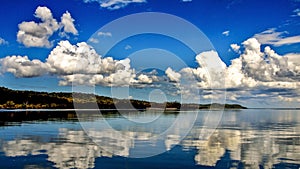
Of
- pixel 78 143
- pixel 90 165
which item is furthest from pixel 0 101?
pixel 90 165

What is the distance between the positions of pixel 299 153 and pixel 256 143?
7481mm

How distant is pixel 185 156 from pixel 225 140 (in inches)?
530

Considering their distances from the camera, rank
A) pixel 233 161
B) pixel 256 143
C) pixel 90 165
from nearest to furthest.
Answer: pixel 90 165, pixel 233 161, pixel 256 143

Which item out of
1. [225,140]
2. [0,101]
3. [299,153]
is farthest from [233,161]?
[0,101]

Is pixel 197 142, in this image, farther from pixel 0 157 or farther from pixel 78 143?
→ pixel 0 157

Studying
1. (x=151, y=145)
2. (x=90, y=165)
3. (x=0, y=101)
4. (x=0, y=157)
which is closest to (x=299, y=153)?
(x=151, y=145)

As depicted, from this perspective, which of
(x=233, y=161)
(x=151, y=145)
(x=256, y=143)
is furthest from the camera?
(x=256, y=143)

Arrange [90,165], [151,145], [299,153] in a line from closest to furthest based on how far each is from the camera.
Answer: [90,165] → [299,153] → [151,145]

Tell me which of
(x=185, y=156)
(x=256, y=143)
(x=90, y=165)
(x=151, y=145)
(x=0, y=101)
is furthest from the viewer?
(x=0, y=101)

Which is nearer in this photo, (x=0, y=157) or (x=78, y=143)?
(x=0, y=157)

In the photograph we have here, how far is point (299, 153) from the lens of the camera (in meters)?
34.7

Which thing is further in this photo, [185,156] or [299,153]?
[299,153]

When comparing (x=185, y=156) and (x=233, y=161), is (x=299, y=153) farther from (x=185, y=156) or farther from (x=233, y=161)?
(x=185, y=156)

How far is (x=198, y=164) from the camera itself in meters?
28.6
